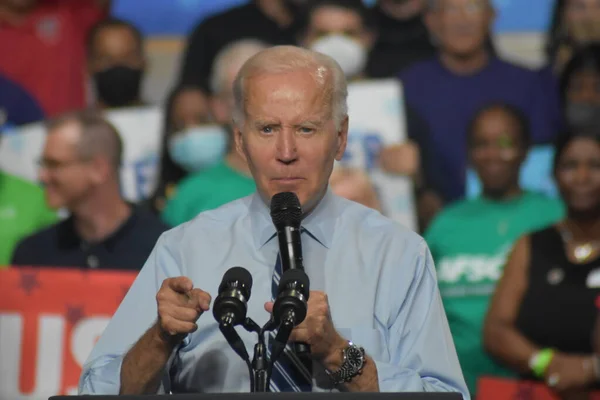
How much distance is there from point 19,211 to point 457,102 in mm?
2303

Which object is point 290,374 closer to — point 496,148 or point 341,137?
point 341,137

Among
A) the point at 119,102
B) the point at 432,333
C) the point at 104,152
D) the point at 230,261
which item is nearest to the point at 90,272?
the point at 104,152

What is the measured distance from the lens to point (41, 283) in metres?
5.22

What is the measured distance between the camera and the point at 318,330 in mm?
2551

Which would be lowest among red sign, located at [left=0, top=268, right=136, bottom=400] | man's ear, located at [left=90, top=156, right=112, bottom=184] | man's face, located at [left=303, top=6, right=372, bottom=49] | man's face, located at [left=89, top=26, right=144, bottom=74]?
red sign, located at [left=0, top=268, right=136, bottom=400]

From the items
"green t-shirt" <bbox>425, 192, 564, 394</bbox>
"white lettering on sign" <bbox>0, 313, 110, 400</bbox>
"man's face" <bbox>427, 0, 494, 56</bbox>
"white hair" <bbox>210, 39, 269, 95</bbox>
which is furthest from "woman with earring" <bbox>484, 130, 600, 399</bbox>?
"white hair" <bbox>210, 39, 269, 95</bbox>

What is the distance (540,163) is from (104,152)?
2.20m

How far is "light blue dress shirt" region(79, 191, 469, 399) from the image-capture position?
9.14ft

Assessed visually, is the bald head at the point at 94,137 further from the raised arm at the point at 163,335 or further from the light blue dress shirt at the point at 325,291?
the raised arm at the point at 163,335

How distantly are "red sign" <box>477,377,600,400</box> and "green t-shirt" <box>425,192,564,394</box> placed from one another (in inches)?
20.2

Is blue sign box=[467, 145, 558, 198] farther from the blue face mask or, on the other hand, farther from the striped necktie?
the striped necktie

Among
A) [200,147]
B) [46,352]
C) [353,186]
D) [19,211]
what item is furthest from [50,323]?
[200,147]

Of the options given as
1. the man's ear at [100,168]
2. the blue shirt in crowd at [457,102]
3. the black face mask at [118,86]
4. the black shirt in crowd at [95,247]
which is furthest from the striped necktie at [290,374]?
the black face mask at [118,86]

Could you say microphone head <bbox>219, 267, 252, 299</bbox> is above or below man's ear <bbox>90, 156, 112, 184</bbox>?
above
